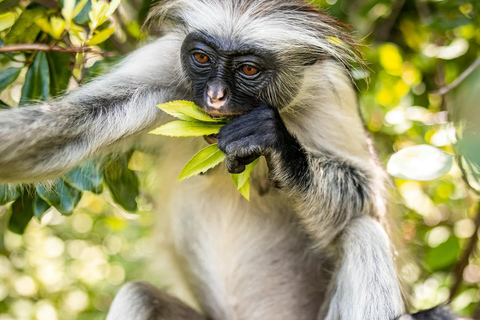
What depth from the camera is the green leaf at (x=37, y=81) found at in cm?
395

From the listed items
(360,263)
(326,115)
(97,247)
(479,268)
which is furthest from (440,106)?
(97,247)

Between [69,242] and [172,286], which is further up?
[172,286]

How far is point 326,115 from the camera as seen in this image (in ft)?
14.1

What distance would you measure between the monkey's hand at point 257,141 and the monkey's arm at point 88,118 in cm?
83

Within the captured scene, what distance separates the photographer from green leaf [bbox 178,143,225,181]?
132 inches

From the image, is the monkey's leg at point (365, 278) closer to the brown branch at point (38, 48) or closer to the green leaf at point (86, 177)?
the green leaf at point (86, 177)

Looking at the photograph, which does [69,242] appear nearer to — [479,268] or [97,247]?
[97,247]

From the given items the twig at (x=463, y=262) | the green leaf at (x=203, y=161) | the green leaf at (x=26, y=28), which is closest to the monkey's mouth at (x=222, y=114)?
the green leaf at (x=203, y=161)

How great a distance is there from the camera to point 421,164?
3453mm

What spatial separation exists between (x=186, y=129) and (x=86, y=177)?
1.00 metres

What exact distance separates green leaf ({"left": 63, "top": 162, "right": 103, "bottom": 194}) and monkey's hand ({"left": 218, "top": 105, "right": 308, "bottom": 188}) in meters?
1.07

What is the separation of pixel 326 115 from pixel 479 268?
3290 mm

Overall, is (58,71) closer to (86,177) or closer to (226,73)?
(86,177)

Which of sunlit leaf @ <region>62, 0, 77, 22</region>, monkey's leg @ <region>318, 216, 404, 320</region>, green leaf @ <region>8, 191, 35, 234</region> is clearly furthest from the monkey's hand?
green leaf @ <region>8, 191, 35, 234</region>
